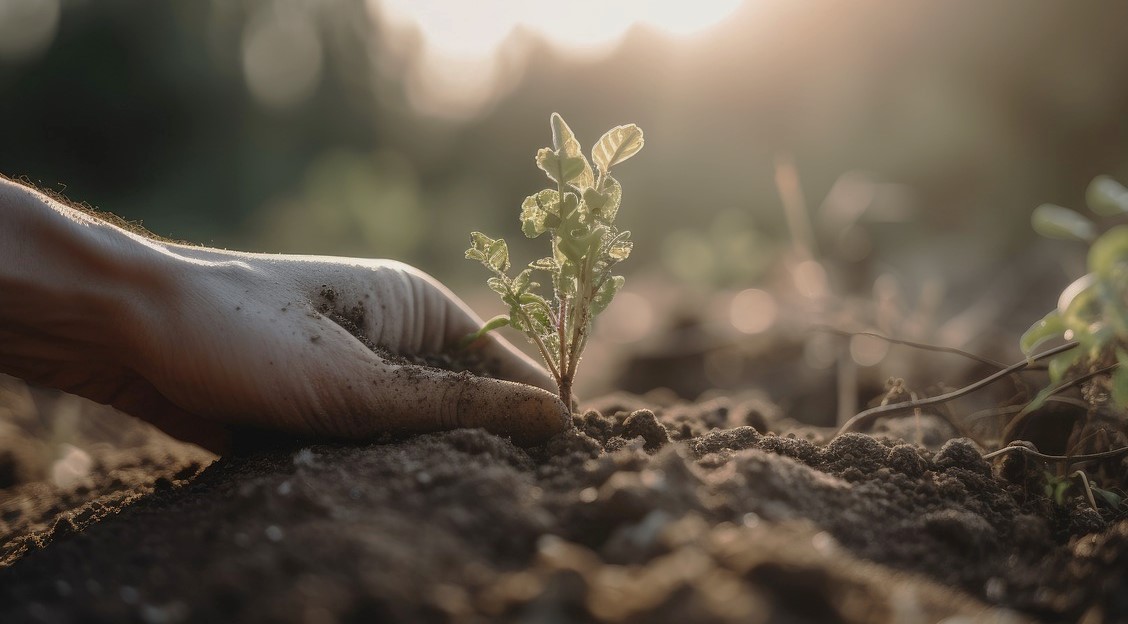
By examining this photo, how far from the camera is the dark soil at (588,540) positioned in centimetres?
88

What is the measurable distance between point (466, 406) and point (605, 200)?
0.63 m

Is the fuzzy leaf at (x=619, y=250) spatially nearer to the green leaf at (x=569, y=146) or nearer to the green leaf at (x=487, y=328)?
the green leaf at (x=569, y=146)

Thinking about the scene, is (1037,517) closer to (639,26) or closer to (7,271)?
(7,271)

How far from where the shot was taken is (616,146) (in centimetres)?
172

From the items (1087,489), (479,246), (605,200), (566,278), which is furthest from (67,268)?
(1087,489)

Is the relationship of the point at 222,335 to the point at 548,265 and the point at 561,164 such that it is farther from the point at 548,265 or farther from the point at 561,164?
the point at 561,164

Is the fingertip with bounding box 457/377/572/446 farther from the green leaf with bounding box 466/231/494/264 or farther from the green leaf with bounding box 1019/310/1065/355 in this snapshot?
the green leaf with bounding box 1019/310/1065/355

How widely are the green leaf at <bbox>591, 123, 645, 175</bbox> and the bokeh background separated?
4.99 ft

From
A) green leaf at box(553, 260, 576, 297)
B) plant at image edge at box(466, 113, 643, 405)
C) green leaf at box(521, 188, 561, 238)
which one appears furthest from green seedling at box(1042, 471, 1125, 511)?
green leaf at box(521, 188, 561, 238)

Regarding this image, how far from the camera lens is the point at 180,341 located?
5.77 feet

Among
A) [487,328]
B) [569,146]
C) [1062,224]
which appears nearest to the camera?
[1062,224]

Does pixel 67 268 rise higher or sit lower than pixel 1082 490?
higher

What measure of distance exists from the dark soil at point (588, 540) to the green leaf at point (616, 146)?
0.69m

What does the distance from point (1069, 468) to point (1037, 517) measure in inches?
15.3
